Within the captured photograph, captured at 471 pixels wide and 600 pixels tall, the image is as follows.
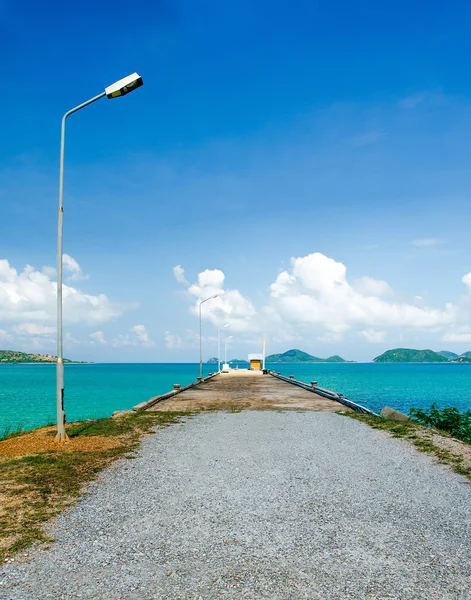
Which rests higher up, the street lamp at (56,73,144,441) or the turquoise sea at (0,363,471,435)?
the street lamp at (56,73,144,441)

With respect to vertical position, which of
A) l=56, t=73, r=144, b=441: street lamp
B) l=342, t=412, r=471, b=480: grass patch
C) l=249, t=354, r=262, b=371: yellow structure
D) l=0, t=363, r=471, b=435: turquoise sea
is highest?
l=56, t=73, r=144, b=441: street lamp

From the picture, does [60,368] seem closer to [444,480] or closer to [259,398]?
[444,480]

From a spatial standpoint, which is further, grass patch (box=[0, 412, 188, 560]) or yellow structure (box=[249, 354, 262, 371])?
yellow structure (box=[249, 354, 262, 371])

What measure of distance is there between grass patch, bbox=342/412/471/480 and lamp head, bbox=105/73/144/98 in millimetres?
10434

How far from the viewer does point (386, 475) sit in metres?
7.77

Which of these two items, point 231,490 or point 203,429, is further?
point 203,429

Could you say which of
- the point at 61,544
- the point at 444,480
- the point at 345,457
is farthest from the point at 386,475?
the point at 61,544

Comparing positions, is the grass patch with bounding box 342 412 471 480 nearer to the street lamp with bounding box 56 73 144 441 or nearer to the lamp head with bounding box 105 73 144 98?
the street lamp with bounding box 56 73 144 441

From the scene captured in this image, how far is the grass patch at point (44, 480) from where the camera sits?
5156 mm

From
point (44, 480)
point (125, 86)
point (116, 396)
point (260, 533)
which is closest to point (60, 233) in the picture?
point (125, 86)

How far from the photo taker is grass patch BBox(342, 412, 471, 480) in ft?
28.0

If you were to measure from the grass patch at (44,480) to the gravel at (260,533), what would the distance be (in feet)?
0.95

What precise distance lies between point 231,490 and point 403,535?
8.70ft

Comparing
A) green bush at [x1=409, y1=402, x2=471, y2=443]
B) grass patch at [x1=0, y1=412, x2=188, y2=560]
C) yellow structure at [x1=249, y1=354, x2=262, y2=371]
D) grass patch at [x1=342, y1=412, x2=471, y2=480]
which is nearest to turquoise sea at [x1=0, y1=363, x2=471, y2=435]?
grass patch at [x1=0, y1=412, x2=188, y2=560]
